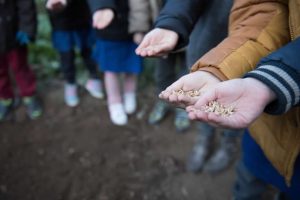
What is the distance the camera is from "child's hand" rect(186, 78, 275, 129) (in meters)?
0.69

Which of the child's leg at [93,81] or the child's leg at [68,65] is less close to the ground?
the child's leg at [68,65]

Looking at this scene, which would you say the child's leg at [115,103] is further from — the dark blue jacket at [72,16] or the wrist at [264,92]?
the wrist at [264,92]

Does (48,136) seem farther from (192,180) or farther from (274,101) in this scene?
(274,101)

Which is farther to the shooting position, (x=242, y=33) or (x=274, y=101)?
(x=242, y=33)

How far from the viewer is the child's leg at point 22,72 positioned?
2.32 metres

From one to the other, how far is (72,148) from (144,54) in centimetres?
141

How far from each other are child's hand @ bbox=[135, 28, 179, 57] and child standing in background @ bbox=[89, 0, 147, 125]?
0.70 metres

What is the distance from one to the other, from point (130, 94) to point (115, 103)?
137mm

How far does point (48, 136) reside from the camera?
2.29 meters

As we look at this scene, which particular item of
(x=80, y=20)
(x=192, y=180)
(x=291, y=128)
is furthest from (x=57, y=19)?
(x=291, y=128)

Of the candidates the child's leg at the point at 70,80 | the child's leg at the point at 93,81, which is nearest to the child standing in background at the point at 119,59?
the child's leg at the point at 93,81

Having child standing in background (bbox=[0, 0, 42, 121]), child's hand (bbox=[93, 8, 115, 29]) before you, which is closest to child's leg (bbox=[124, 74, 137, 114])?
child standing in background (bbox=[0, 0, 42, 121])

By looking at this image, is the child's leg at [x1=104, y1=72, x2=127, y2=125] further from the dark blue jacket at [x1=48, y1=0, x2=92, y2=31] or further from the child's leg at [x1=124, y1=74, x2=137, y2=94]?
the dark blue jacket at [x1=48, y1=0, x2=92, y2=31]

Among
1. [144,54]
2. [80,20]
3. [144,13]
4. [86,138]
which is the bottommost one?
[86,138]
